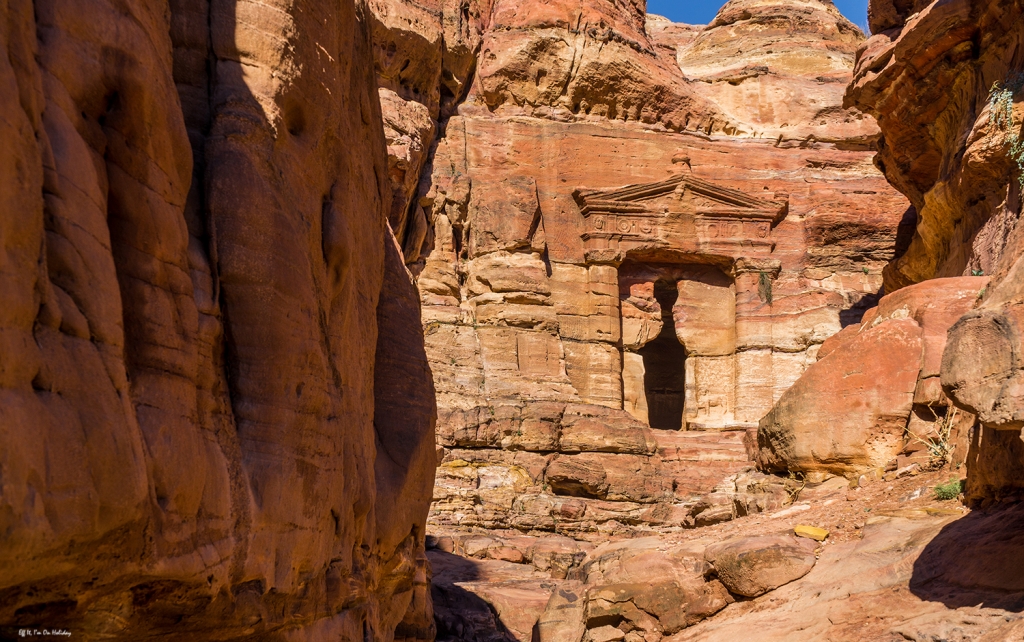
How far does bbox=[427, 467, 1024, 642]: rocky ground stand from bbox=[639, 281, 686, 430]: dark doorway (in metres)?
16.9

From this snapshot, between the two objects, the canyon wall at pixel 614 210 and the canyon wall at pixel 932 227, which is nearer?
the canyon wall at pixel 932 227

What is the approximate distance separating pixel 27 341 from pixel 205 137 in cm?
269

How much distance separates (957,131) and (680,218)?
10716 mm

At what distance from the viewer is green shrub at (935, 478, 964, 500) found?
10.8m

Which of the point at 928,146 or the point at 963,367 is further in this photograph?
the point at 928,146

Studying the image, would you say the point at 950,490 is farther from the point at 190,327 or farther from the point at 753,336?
the point at 753,336

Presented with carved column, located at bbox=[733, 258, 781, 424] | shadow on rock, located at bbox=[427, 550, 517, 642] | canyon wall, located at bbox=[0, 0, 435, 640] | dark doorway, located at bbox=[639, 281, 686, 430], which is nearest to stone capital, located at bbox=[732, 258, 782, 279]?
carved column, located at bbox=[733, 258, 781, 424]

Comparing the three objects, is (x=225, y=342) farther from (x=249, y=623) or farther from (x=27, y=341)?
(x=27, y=341)

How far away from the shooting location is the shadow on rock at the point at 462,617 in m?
13.2

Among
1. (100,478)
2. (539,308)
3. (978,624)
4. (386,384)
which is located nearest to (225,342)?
(100,478)

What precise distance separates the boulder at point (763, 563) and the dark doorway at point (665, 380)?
2103 cm

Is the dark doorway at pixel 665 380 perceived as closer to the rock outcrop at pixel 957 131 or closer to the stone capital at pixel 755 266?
the stone capital at pixel 755 266

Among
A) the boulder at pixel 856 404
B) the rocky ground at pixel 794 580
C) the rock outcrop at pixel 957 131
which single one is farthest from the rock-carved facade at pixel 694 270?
the boulder at pixel 856 404

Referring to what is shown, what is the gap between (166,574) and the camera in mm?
4977
